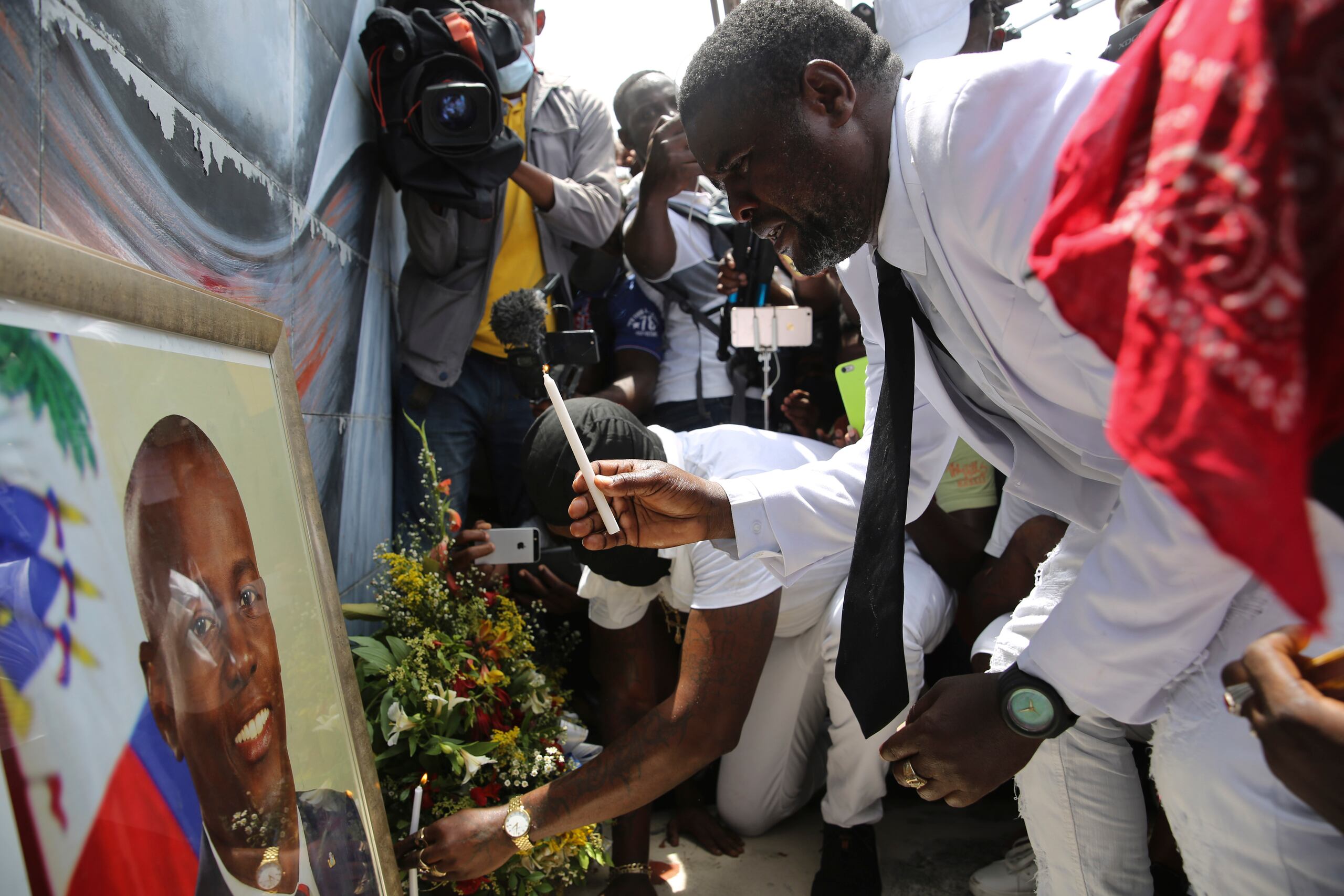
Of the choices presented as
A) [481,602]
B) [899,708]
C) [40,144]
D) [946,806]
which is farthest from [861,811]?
[40,144]

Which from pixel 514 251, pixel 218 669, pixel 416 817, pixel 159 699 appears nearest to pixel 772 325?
pixel 514 251

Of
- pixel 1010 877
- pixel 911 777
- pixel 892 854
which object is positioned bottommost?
pixel 892 854

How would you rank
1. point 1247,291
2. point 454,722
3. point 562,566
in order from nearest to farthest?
point 1247,291
point 454,722
point 562,566

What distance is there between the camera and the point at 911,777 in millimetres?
1317

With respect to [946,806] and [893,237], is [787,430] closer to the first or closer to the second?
[946,806]

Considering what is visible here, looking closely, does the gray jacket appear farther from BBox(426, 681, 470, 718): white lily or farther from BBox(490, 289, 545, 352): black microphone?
BBox(426, 681, 470, 718): white lily

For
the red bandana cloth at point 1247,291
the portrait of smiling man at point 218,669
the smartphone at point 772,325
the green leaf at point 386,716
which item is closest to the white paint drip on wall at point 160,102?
the portrait of smiling man at point 218,669

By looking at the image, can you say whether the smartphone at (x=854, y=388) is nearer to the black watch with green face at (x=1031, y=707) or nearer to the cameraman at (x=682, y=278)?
the cameraman at (x=682, y=278)

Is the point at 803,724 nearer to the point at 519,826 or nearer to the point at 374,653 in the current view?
the point at 519,826

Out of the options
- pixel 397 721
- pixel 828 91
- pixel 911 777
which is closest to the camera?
pixel 911 777

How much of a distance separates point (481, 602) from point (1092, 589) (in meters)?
1.42

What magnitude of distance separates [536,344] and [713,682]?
1.24 meters

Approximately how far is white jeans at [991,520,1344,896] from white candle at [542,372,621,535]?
720 millimetres

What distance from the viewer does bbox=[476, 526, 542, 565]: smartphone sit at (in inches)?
92.7
